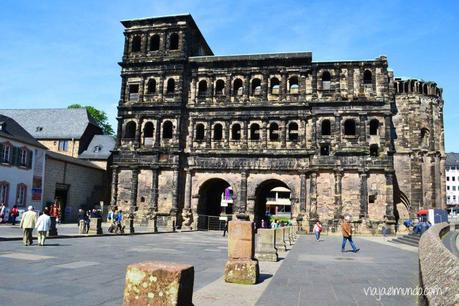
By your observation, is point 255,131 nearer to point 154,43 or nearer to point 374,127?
point 374,127

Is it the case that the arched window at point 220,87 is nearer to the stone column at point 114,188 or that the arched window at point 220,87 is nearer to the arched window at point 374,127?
the stone column at point 114,188

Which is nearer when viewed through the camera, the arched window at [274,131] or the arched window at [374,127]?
the arched window at [374,127]

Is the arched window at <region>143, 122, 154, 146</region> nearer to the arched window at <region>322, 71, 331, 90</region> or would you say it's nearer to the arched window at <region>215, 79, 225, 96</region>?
the arched window at <region>215, 79, 225, 96</region>

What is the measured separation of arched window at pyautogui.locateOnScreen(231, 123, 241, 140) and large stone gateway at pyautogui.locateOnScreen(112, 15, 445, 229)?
0.35ft

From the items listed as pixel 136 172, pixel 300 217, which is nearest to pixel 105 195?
pixel 136 172

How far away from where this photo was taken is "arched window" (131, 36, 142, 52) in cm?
4141

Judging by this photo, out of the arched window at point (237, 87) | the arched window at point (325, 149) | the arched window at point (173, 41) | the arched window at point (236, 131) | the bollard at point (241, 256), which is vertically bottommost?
the bollard at point (241, 256)

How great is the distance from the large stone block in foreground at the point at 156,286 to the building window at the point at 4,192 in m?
31.8

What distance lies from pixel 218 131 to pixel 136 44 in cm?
1272

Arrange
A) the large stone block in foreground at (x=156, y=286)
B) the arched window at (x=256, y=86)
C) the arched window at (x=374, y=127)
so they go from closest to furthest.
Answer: the large stone block in foreground at (x=156, y=286) → the arched window at (x=374, y=127) → the arched window at (x=256, y=86)

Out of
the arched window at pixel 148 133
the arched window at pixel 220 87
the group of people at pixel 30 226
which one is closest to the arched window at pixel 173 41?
the arched window at pixel 220 87

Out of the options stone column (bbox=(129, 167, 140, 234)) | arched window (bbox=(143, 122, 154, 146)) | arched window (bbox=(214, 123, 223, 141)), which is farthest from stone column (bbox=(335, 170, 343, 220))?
stone column (bbox=(129, 167, 140, 234))

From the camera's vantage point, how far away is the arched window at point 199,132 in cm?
3928

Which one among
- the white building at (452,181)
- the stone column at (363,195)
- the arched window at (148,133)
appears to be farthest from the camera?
the white building at (452,181)
